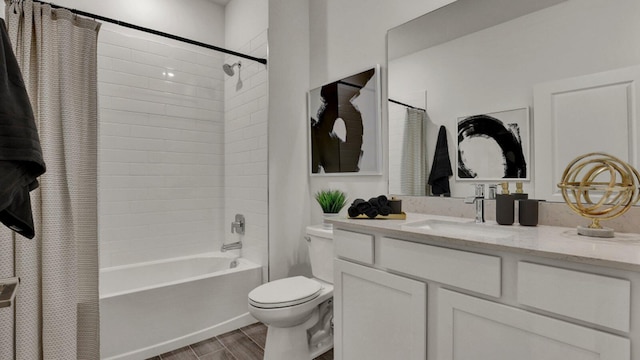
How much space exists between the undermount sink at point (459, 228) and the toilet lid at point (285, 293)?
734 mm

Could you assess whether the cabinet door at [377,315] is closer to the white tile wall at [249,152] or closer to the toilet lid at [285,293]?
the toilet lid at [285,293]

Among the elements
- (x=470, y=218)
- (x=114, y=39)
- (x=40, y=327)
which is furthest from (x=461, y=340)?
(x=114, y=39)

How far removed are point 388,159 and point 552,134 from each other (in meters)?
0.89

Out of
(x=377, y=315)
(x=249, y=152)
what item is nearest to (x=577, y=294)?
(x=377, y=315)

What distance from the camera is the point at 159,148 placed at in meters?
2.76

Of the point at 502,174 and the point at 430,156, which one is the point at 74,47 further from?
the point at 502,174

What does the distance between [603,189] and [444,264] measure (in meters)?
0.59

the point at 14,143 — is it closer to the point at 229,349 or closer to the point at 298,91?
the point at 229,349

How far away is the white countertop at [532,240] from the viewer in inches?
33.9

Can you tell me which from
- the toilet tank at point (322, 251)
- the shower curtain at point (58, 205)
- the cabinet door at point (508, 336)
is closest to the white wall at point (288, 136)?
the toilet tank at point (322, 251)

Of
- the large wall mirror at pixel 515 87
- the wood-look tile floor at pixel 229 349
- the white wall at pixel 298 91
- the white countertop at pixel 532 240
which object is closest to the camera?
the white countertop at pixel 532 240

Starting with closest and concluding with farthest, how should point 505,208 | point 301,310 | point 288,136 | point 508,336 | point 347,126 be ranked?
point 508,336, point 505,208, point 301,310, point 347,126, point 288,136

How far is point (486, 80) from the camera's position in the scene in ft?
5.23

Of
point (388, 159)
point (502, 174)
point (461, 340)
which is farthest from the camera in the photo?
point (388, 159)
